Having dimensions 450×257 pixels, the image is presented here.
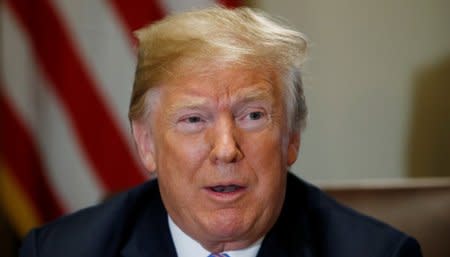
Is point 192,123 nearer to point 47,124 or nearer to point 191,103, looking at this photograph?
point 191,103

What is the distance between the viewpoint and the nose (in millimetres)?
1406

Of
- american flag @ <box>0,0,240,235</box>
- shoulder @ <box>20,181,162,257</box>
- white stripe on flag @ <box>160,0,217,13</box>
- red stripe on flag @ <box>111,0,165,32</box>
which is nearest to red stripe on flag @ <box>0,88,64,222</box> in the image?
american flag @ <box>0,0,240,235</box>

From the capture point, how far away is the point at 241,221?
57.7 inches

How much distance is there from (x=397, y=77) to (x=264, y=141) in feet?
5.02

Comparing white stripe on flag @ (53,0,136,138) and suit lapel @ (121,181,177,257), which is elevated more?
white stripe on flag @ (53,0,136,138)

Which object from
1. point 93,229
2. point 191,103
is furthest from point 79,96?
point 191,103

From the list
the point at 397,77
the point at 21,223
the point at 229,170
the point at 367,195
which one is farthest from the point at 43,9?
the point at 229,170

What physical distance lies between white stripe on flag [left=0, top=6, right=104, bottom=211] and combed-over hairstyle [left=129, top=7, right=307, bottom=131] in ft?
4.42

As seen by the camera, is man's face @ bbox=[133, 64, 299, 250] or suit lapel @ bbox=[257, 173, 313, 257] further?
suit lapel @ bbox=[257, 173, 313, 257]

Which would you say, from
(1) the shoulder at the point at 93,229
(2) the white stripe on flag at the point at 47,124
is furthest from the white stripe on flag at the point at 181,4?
(1) the shoulder at the point at 93,229

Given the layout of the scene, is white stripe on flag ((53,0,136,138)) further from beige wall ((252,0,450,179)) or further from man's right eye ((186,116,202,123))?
man's right eye ((186,116,202,123))

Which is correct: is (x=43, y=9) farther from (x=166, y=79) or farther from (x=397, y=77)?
(x=166, y=79)

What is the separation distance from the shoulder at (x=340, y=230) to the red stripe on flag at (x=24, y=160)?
1.33 metres

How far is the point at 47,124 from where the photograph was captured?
9.39 feet
